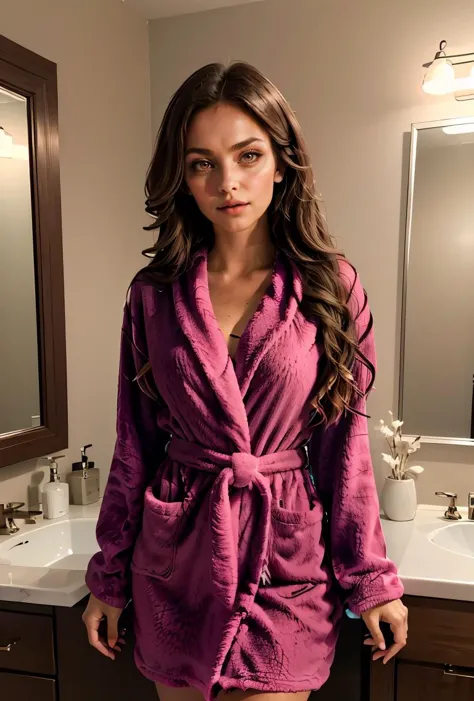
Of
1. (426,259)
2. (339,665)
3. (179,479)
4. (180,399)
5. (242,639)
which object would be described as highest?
(426,259)

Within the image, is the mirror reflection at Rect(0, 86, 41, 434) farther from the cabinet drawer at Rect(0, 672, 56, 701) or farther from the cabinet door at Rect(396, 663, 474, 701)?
the cabinet door at Rect(396, 663, 474, 701)

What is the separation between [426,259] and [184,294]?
3.15 feet

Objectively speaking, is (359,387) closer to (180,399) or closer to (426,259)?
(180,399)

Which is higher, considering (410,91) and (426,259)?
(410,91)

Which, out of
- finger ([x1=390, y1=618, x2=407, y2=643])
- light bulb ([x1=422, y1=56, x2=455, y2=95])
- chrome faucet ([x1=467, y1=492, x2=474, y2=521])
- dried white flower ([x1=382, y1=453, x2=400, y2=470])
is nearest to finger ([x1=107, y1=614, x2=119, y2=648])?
finger ([x1=390, y1=618, x2=407, y2=643])

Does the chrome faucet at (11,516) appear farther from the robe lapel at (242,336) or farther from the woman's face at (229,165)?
the woman's face at (229,165)

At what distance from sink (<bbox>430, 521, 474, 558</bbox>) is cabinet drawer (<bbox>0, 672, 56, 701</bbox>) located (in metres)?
1.00

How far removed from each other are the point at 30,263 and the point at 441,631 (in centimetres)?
127

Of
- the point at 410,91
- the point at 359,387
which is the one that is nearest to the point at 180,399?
the point at 359,387

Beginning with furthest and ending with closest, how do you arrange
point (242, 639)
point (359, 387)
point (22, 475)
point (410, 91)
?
point (410, 91) → point (22, 475) → point (359, 387) → point (242, 639)

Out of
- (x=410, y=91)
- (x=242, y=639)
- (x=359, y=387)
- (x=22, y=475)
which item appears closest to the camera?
(x=242, y=639)

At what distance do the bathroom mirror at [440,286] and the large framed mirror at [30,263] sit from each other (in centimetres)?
99

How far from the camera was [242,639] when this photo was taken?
0.98 m

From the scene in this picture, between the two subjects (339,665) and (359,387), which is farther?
(339,665)
